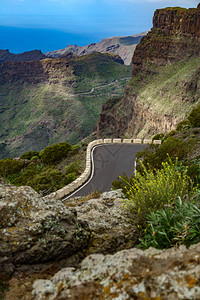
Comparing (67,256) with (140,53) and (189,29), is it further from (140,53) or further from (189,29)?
(140,53)

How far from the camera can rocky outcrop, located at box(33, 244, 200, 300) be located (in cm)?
214

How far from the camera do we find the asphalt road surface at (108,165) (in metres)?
14.6

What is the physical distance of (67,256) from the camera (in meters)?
3.74

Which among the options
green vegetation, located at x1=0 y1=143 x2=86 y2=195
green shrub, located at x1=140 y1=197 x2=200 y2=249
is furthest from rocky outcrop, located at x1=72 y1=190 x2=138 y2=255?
green vegetation, located at x1=0 y1=143 x2=86 y2=195

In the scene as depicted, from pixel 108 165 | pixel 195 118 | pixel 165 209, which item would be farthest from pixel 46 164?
pixel 165 209

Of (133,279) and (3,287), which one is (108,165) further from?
(133,279)

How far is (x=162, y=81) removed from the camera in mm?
69000

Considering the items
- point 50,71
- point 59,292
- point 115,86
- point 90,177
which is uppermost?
point 50,71

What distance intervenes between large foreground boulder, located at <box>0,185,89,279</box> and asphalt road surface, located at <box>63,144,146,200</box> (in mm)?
8653

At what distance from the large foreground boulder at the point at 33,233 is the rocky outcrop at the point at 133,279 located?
85cm

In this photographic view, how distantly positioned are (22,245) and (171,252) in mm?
2080

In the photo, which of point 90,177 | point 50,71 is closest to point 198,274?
point 90,177

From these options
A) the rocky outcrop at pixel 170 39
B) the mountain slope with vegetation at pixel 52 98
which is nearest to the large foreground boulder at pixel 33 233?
the rocky outcrop at pixel 170 39

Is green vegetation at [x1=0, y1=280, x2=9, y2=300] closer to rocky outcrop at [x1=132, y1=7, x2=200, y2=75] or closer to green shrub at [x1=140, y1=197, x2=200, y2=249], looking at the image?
green shrub at [x1=140, y1=197, x2=200, y2=249]
